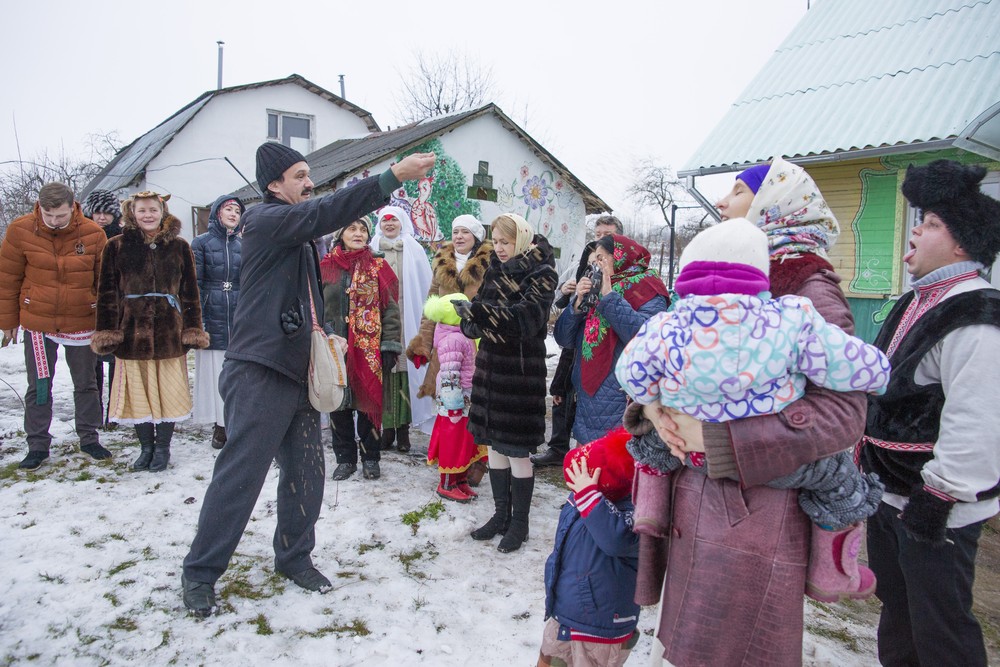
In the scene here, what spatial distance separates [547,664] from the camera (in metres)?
2.23

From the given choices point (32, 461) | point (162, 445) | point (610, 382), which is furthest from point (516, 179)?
point (610, 382)

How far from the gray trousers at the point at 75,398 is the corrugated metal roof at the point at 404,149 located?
5.89 m

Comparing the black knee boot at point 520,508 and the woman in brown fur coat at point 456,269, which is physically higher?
the woman in brown fur coat at point 456,269

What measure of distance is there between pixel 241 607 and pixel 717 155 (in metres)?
6.86

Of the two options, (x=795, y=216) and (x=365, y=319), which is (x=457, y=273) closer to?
(x=365, y=319)

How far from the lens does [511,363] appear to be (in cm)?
378

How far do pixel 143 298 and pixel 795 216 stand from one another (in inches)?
181

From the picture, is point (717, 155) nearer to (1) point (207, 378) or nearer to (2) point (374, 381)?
(2) point (374, 381)

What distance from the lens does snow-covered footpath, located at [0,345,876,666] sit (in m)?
2.70

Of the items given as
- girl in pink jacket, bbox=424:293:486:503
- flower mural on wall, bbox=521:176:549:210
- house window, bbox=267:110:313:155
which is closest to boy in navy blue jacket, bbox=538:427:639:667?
girl in pink jacket, bbox=424:293:486:503

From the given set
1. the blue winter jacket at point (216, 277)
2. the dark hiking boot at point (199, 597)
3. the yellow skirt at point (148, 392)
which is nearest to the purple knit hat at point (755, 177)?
the dark hiking boot at point (199, 597)

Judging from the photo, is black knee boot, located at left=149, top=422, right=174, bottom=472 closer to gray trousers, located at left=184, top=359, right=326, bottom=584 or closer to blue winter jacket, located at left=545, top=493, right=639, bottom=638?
gray trousers, located at left=184, top=359, right=326, bottom=584

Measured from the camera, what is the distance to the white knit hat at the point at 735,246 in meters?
1.54

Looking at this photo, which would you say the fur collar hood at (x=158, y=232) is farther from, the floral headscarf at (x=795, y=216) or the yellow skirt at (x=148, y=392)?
the floral headscarf at (x=795, y=216)
